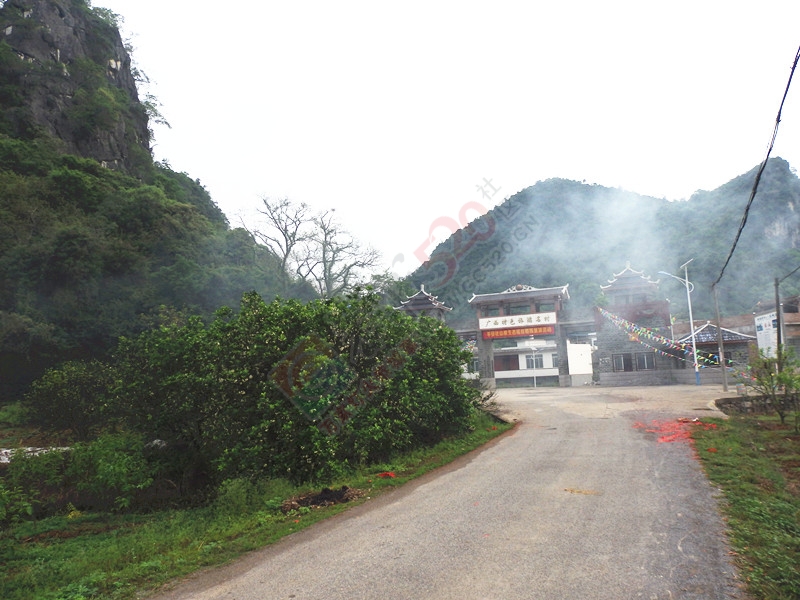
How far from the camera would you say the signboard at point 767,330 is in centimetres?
3141

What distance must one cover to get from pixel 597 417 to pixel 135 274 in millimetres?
24848

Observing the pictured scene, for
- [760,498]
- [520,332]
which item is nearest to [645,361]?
[520,332]

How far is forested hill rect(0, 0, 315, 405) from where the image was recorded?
85.8 ft

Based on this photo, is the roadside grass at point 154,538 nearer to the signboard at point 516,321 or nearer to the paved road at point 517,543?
the paved road at point 517,543

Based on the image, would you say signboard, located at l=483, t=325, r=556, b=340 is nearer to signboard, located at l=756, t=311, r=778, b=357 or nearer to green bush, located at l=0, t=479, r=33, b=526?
signboard, located at l=756, t=311, r=778, b=357

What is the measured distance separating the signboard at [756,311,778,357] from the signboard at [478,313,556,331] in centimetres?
1244

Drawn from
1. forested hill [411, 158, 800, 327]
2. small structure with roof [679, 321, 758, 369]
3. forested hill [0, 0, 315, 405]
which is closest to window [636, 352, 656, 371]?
small structure with roof [679, 321, 758, 369]

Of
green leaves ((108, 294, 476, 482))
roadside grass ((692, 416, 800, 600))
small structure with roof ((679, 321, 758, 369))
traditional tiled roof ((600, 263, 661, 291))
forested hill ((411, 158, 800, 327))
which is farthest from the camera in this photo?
forested hill ((411, 158, 800, 327))

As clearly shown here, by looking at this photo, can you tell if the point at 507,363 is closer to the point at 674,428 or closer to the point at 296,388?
the point at 674,428

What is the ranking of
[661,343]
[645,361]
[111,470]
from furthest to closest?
[645,361] → [661,343] → [111,470]

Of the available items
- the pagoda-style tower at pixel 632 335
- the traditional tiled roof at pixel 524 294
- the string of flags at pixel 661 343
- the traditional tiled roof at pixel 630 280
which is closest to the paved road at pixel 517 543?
the string of flags at pixel 661 343

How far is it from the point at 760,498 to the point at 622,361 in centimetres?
2714

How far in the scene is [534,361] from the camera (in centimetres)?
4516

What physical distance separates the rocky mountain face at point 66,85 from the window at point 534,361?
1395 inches
